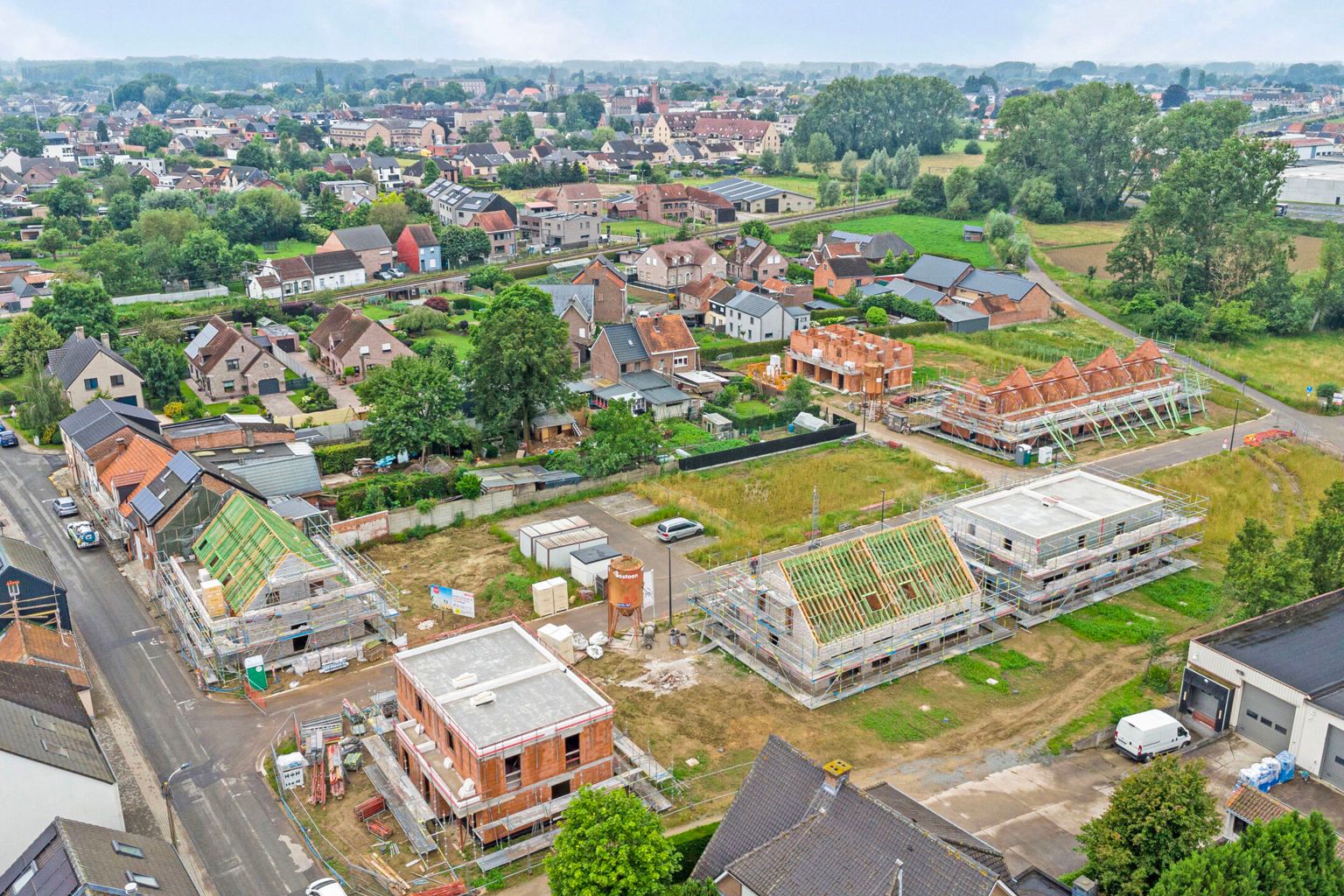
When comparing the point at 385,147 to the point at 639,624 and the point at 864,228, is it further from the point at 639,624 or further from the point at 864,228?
the point at 639,624

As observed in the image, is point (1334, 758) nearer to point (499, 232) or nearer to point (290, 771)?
point (290, 771)

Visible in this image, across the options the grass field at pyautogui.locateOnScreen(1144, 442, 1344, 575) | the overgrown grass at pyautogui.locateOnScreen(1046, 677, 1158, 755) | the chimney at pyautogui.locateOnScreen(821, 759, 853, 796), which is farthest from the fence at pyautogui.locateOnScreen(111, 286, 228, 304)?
the chimney at pyautogui.locateOnScreen(821, 759, 853, 796)

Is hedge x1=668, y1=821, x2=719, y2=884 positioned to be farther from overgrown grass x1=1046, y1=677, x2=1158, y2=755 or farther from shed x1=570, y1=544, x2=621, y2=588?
shed x1=570, y1=544, x2=621, y2=588


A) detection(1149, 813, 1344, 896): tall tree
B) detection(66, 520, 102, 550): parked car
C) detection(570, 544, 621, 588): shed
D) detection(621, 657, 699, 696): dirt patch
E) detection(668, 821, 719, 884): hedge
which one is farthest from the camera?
detection(66, 520, 102, 550): parked car

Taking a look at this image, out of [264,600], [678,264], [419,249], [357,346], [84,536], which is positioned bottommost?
[84,536]

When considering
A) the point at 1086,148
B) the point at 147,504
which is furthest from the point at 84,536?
the point at 1086,148

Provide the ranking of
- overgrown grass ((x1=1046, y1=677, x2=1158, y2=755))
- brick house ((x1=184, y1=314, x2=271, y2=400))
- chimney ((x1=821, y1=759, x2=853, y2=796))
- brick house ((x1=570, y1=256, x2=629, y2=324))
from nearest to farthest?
chimney ((x1=821, y1=759, x2=853, y2=796))
overgrown grass ((x1=1046, y1=677, x2=1158, y2=755))
brick house ((x1=184, y1=314, x2=271, y2=400))
brick house ((x1=570, y1=256, x2=629, y2=324))

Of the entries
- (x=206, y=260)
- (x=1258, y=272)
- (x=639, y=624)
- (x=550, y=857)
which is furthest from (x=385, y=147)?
(x=550, y=857)
